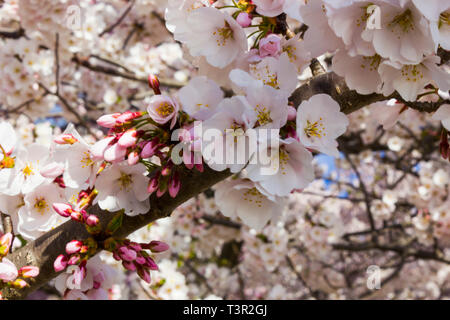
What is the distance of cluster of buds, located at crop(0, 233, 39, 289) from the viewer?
112 cm

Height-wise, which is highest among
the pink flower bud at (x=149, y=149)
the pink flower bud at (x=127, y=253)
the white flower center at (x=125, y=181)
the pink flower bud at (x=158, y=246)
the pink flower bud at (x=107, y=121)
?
the pink flower bud at (x=107, y=121)

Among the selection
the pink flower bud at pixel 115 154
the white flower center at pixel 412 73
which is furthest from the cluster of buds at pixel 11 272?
the white flower center at pixel 412 73

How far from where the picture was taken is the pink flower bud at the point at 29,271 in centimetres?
115

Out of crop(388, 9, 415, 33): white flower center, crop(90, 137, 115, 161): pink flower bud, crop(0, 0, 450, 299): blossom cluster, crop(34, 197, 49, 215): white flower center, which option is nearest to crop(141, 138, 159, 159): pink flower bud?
crop(0, 0, 450, 299): blossom cluster

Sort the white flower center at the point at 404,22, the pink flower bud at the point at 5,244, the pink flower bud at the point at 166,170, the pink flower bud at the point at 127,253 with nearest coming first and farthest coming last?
the white flower center at the point at 404,22 → the pink flower bud at the point at 166,170 → the pink flower bud at the point at 127,253 → the pink flower bud at the point at 5,244

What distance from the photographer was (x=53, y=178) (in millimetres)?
1135

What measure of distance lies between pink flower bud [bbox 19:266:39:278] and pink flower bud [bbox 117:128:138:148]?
0.50 metres

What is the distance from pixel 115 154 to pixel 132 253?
290 mm

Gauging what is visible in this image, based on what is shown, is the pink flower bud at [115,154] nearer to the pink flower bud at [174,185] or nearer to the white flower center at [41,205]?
the pink flower bud at [174,185]

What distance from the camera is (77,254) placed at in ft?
3.61

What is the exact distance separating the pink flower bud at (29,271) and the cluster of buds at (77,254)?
0.09m

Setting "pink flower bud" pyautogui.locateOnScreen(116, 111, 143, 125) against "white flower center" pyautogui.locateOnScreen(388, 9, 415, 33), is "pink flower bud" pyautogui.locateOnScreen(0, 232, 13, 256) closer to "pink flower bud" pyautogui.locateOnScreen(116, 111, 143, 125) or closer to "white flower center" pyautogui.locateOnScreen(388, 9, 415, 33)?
"pink flower bud" pyautogui.locateOnScreen(116, 111, 143, 125)

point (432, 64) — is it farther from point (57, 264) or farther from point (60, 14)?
point (60, 14)
